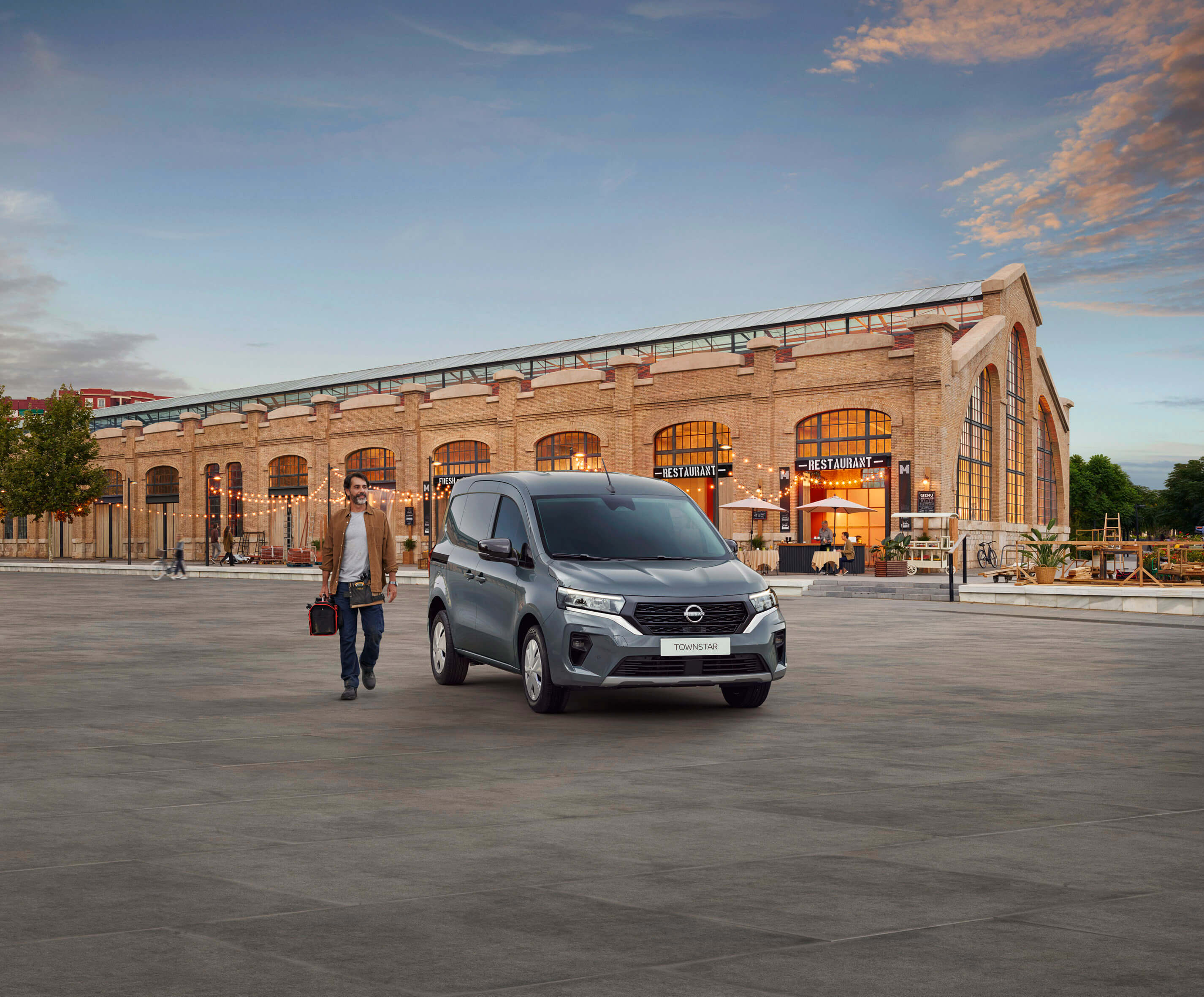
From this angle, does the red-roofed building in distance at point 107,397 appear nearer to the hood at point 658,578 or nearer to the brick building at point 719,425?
the brick building at point 719,425

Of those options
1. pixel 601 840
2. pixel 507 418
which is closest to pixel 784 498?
pixel 507 418

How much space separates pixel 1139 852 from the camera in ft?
16.7

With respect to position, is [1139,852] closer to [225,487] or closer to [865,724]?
[865,724]

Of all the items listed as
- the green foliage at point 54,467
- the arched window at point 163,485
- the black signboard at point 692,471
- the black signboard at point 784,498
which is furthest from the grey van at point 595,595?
the arched window at point 163,485

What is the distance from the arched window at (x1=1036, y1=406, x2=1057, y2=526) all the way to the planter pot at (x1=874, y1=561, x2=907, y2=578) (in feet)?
61.9

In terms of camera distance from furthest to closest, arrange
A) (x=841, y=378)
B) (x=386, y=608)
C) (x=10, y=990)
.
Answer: (x=841, y=378) < (x=386, y=608) < (x=10, y=990)

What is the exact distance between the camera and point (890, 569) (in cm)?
3422

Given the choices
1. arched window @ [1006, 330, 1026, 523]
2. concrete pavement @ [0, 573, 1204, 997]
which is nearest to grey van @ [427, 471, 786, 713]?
concrete pavement @ [0, 573, 1204, 997]

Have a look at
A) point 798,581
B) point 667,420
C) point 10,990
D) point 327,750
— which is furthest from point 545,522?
point 667,420

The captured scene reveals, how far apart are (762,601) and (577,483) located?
7.05 feet

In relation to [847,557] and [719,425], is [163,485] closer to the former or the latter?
[719,425]

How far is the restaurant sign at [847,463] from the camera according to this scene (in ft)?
132

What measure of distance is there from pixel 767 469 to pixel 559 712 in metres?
34.6

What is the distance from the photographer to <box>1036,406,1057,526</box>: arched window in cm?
5166
